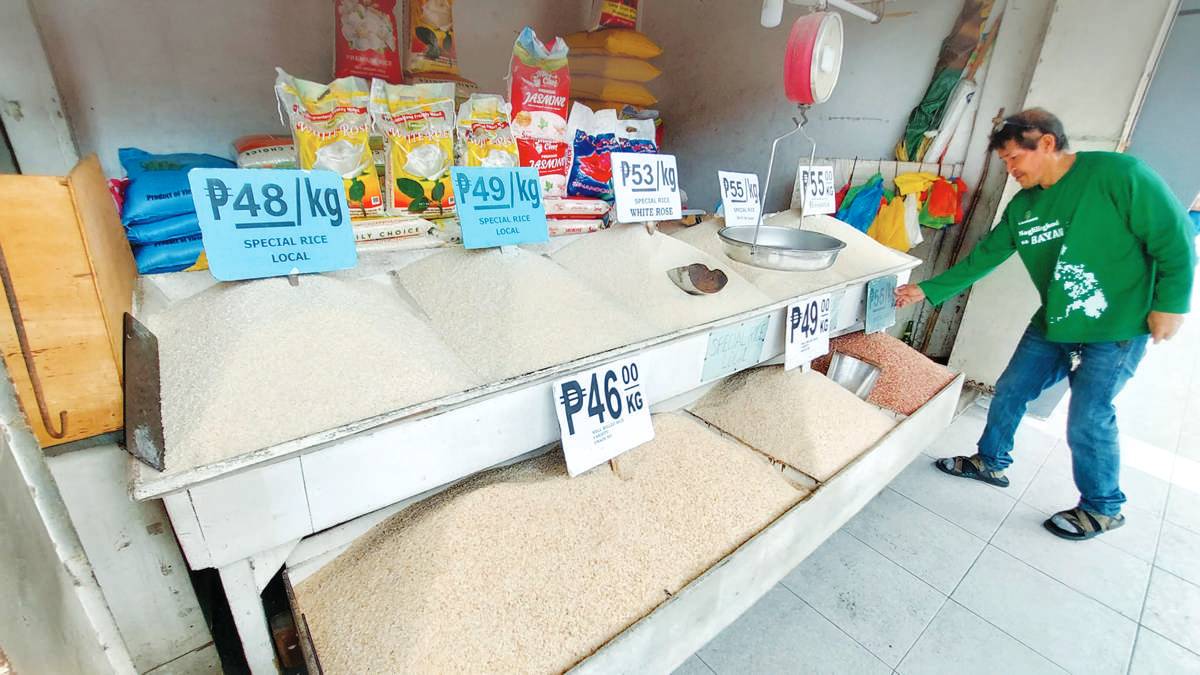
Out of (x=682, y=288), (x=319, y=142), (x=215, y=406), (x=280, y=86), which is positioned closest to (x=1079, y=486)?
(x=682, y=288)

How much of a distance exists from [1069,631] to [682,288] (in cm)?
126

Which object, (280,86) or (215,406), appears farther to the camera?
(280,86)

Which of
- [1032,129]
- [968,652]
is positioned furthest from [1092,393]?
[968,652]

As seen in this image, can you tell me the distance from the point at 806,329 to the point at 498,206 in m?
0.80

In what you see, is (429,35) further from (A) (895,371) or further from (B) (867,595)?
(B) (867,595)

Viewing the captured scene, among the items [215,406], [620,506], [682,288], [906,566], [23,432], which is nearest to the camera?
[23,432]

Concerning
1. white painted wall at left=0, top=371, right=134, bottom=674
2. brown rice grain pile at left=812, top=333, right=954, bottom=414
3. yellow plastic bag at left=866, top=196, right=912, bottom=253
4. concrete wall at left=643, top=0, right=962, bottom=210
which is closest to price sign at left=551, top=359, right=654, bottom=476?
white painted wall at left=0, top=371, right=134, bottom=674

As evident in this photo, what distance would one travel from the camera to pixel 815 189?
175cm

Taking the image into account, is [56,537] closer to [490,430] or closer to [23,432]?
[23,432]

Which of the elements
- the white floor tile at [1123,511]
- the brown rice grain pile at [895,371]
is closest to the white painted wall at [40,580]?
the brown rice grain pile at [895,371]

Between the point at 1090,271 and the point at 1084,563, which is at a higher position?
the point at 1090,271

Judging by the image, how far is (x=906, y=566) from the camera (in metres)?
1.43

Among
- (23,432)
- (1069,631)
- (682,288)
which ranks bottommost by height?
(1069,631)

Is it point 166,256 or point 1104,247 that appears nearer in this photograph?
point 166,256
